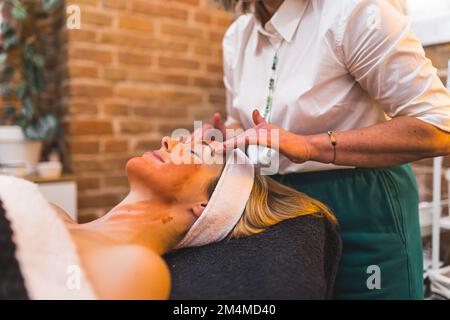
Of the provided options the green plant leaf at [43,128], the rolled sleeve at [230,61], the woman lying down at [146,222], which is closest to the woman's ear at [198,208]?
the woman lying down at [146,222]

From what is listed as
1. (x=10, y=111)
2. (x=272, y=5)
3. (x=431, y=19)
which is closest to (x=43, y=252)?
(x=272, y=5)

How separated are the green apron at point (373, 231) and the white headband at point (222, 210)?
0.24 meters

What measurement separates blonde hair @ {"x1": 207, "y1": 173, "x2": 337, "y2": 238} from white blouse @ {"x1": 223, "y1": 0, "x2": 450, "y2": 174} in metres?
0.11

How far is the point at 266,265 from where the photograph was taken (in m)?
0.81

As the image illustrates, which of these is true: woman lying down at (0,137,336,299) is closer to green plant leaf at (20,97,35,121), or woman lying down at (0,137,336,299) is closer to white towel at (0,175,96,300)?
white towel at (0,175,96,300)

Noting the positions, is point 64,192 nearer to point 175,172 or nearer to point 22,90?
point 22,90

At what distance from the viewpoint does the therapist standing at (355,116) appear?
37.9 inches

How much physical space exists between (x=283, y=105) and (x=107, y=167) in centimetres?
124

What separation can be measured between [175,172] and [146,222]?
0.49 feet

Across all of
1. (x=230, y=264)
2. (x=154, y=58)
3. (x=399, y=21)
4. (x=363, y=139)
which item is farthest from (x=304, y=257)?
(x=154, y=58)

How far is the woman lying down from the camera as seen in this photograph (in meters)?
0.68

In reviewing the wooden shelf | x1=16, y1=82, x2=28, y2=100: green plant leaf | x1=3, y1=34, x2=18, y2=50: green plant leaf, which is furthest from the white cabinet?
x1=3, y1=34, x2=18, y2=50: green plant leaf
